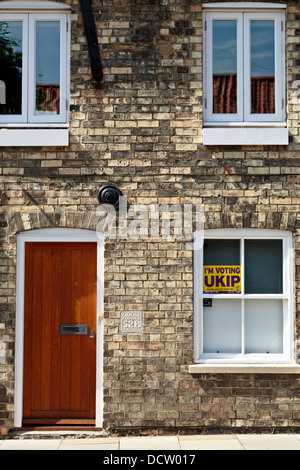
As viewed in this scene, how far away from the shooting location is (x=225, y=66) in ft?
22.5

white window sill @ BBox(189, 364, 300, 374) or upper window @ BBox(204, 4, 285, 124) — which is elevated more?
upper window @ BBox(204, 4, 285, 124)

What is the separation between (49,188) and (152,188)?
51.1 inches

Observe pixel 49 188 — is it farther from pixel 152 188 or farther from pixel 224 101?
pixel 224 101

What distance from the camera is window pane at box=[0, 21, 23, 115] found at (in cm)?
685

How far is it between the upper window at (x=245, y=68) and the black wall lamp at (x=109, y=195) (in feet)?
4.95

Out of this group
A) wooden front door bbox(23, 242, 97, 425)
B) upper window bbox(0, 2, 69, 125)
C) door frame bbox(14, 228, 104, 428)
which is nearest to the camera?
door frame bbox(14, 228, 104, 428)

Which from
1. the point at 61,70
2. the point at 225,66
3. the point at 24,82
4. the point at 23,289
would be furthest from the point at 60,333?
the point at 225,66

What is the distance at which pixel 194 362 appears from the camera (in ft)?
21.4

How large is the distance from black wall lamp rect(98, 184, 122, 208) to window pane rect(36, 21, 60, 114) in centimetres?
122

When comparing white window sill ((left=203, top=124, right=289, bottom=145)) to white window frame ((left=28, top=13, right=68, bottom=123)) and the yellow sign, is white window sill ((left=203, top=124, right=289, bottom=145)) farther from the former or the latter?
white window frame ((left=28, top=13, right=68, bottom=123))

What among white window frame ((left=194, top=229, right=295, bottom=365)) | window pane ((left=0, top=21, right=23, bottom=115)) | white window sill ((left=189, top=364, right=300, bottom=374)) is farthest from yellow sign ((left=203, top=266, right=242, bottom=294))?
window pane ((left=0, top=21, right=23, bottom=115))

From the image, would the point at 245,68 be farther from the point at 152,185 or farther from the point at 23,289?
the point at 23,289

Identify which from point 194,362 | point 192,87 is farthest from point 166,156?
point 194,362

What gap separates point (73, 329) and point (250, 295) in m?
2.29
